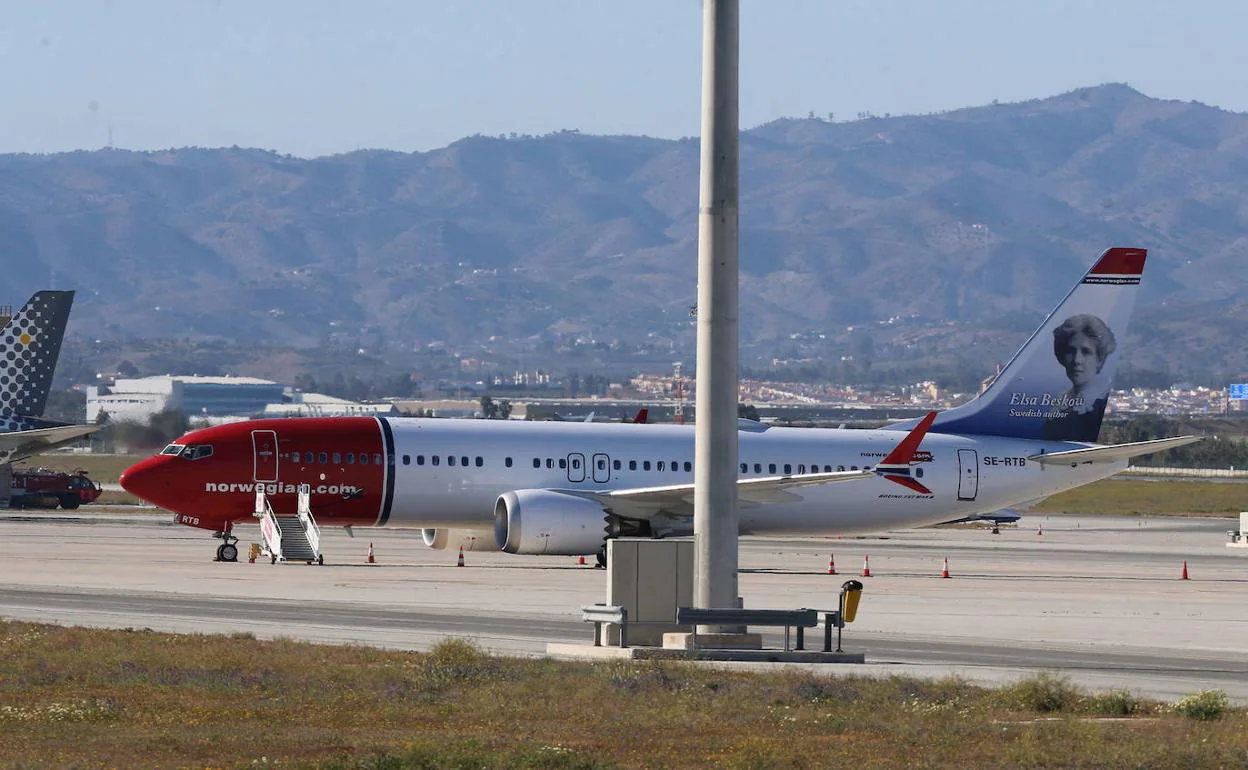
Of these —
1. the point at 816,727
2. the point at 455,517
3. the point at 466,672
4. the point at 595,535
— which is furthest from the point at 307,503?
the point at 816,727

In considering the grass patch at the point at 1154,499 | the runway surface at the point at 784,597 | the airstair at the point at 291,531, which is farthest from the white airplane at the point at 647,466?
the grass patch at the point at 1154,499

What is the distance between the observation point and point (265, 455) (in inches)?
2090

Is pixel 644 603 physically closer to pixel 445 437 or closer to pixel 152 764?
pixel 152 764

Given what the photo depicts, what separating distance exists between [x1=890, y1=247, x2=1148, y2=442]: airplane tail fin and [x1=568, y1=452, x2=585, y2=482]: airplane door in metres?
10.6

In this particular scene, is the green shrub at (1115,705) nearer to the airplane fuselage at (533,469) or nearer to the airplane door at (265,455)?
the airplane fuselage at (533,469)

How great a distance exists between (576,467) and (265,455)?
8074 mm

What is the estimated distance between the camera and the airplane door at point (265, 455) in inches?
2084

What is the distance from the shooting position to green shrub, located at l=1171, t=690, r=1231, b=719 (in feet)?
76.4

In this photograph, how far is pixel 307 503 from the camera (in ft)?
174

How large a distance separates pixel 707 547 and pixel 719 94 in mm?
6536

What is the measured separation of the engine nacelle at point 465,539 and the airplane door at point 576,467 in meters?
2.86

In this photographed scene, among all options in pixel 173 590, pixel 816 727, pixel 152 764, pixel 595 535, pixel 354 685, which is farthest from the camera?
pixel 595 535

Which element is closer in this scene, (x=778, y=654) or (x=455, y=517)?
(x=778, y=654)

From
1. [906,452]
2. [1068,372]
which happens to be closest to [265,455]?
[906,452]
